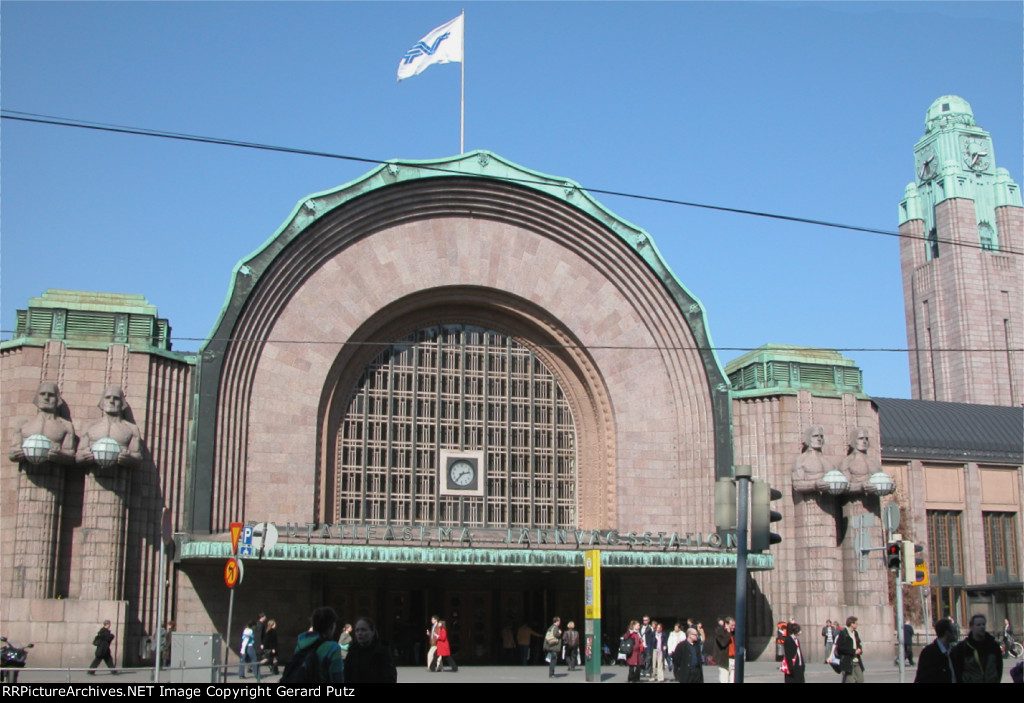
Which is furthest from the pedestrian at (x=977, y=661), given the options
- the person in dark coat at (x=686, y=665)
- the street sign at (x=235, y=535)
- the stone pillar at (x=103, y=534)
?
the stone pillar at (x=103, y=534)

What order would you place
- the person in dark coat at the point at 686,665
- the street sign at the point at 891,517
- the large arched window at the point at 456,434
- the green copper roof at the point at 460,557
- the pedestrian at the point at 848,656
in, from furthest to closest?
the large arched window at the point at 456,434 → the green copper roof at the point at 460,557 → the street sign at the point at 891,517 → the pedestrian at the point at 848,656 → the person in dark coat at the point at 686,665

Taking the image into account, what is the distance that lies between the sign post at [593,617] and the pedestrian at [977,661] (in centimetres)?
1346

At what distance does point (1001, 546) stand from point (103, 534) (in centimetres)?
3226

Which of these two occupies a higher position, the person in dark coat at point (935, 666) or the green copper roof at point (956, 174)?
the green copper roof at point (956, 174)

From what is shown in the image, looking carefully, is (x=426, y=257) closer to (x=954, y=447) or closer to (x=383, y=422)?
(x=383, y=422)

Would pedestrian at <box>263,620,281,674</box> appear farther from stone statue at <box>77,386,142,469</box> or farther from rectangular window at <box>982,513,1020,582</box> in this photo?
rectangular window at <box>982,513,1020,582</box>

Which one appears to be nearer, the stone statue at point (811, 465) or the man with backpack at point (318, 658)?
the man with backpack at point (318, 658)

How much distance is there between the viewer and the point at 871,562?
33438 mm

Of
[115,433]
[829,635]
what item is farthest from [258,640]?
[829,635]

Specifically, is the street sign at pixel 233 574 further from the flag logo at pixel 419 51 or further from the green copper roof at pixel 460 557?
the flag logo at pixel 419 51

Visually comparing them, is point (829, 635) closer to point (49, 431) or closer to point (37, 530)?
point (37, 530)

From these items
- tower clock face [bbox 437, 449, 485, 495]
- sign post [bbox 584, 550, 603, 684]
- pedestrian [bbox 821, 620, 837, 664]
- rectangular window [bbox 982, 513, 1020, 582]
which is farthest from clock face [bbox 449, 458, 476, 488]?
rectangular window [bbox 982, 513, 1020, 582]

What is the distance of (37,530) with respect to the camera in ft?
87.2

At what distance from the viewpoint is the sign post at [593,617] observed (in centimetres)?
2508
